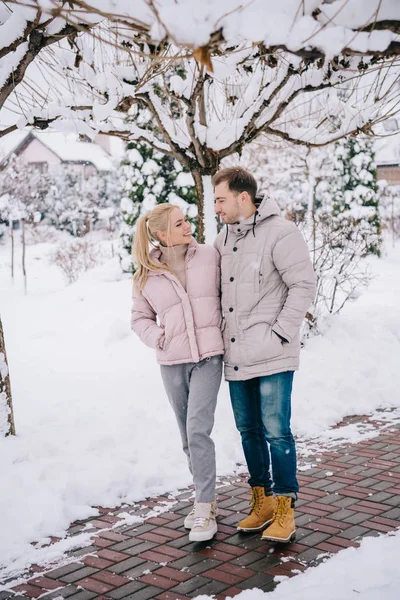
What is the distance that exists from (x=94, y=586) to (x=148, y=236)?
1989 millimetres

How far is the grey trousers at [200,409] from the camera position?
409 cm

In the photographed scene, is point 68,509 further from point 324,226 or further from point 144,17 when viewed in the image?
point 324,226

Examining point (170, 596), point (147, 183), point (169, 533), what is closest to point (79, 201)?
point (147, 183)

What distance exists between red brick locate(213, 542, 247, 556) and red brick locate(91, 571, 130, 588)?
0.58 meters

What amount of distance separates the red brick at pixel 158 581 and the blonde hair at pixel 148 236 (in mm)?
1646

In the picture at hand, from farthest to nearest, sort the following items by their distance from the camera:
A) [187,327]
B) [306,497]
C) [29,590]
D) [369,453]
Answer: [369,453], [306,497], [187,327], [29,590]

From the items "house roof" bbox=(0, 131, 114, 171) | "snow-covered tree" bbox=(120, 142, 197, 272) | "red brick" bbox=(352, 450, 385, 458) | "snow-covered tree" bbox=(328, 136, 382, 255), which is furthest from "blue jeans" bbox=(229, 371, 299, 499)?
"house roof" bbox=(0, 131, 114, 171)

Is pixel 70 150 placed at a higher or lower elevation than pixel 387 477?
higher

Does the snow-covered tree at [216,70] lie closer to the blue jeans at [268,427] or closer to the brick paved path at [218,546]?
the blue jeans at [268,427]

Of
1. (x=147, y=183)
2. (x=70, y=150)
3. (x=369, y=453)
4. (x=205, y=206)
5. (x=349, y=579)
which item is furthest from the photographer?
(x=70, y=150)

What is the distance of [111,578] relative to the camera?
367cm

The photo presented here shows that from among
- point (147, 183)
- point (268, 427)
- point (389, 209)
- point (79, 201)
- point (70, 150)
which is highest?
point (70, 150)

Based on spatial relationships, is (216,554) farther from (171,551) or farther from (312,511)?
(312,511)

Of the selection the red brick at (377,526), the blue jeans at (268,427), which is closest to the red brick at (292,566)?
the blue jeans at (268,427)
